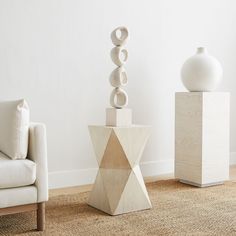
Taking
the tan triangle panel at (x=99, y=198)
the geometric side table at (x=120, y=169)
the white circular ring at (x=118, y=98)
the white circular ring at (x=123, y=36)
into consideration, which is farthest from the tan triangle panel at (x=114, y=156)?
the white circular ring at (x=123, y=36)

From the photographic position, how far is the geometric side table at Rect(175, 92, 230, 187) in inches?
141

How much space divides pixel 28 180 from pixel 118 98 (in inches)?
37.2

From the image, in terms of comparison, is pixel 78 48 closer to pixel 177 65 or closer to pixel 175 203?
pixel 177 65

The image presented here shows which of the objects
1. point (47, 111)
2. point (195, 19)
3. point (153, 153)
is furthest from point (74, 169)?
point (195, 19)

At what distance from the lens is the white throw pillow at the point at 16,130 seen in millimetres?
2430

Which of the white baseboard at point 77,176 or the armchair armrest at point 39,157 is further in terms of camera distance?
the white baseboard at point 77,176

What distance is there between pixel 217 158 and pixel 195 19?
1.55m

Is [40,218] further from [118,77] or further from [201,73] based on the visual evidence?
[201,73]

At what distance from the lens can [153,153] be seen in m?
4.14

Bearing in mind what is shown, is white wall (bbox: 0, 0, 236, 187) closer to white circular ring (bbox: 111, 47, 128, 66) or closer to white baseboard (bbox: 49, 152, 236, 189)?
white baseboard (bbox: 49, 152, 236, 189)

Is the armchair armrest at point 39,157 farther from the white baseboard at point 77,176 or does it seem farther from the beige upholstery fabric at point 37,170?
the white baseboard at point 77,176

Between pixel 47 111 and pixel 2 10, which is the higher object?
pixel 2 10

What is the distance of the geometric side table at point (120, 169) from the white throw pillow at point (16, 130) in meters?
0.59

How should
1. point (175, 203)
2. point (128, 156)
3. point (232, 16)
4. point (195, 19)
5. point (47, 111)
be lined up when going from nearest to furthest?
point (128, 156) → point (175, 203) → point (47, 111) → point (195, 19) → point (232, 16)
